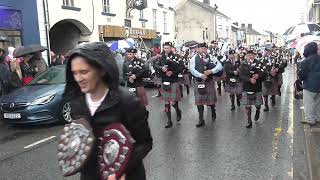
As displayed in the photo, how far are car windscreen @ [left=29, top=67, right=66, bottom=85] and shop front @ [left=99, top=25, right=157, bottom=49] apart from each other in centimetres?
1200

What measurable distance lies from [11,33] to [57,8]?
2990 mm

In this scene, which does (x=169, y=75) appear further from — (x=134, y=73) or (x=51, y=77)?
(x=51, y=77)

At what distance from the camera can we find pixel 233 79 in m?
13.1

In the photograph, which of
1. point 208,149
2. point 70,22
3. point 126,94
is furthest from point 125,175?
point 70,22

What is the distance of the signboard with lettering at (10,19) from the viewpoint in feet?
55.2

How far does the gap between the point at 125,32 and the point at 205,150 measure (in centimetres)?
1904

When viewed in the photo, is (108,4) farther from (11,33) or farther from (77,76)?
(77,76)

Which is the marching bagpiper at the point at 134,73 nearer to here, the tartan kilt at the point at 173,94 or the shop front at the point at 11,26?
the tartan kilt at the point at 173,94

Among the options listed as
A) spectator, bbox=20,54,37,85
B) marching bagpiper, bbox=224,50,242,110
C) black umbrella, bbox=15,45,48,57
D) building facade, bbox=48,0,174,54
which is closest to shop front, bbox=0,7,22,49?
building facade, bbox=48,0,174,54

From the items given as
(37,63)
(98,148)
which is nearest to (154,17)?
(37,63)

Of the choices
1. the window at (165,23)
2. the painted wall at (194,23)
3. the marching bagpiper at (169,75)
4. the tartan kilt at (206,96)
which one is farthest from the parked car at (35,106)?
the painted wall at (194,23)

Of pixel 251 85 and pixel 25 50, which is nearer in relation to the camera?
pixel 251 85

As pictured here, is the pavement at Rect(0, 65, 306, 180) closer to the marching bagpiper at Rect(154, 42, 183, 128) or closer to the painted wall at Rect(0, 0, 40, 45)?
the marching bagpiper at Rect(154, 42, 183, 128)

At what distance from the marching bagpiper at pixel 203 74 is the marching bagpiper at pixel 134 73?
1.09 m
